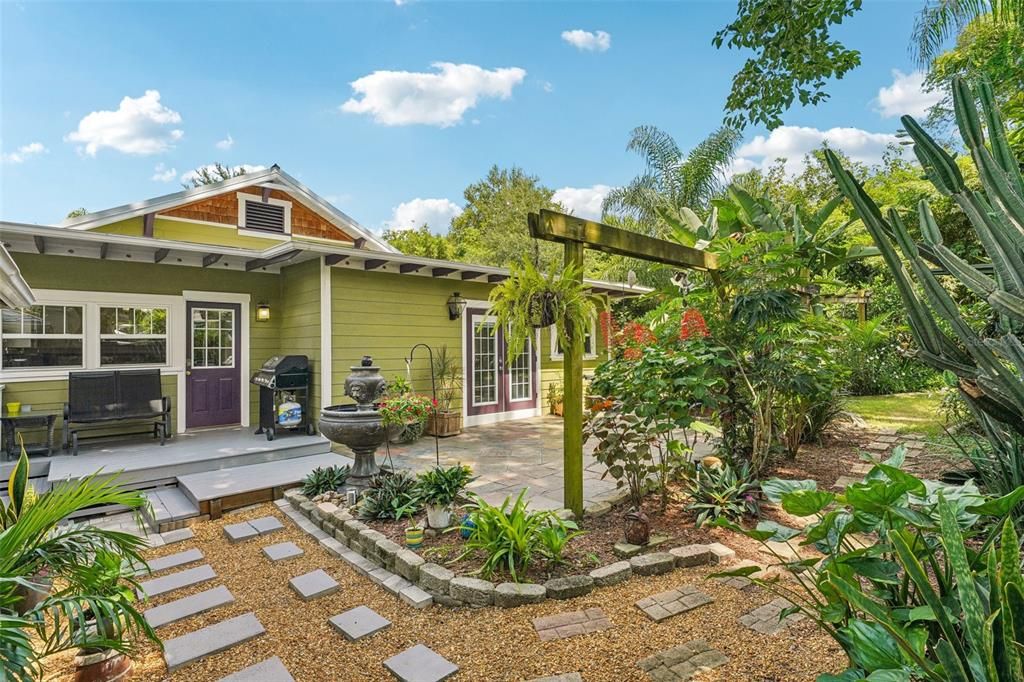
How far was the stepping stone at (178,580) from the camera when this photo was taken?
300cm

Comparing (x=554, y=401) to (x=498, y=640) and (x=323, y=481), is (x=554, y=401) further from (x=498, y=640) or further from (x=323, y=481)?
(x=498, y=640)

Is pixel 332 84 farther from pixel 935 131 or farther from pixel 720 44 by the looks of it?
pixel 935 131

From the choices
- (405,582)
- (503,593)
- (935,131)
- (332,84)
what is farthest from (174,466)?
(935,131)

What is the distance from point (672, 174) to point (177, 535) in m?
12.7

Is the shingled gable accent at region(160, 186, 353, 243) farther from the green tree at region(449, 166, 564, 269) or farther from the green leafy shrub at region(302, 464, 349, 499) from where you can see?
the green tree at region(449, 166, 564, 269)

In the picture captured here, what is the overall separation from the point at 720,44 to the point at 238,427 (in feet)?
24.6

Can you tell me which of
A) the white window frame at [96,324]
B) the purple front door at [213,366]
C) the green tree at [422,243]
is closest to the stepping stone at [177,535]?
the purple front door at [213,366]

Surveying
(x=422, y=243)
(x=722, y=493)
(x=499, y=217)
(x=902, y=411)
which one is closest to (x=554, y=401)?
(x=902, y=411)

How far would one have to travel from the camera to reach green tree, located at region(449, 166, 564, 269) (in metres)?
18.8

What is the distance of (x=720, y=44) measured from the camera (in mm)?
3838

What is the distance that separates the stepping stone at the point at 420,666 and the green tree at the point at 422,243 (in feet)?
68.4

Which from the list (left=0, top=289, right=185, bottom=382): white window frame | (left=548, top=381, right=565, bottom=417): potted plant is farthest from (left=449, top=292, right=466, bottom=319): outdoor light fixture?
(left=0, top=289, right=185, bottom=382): white window frame

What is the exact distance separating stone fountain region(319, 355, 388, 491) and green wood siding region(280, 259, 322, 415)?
205 centimetres

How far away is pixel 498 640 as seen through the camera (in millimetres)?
2318
